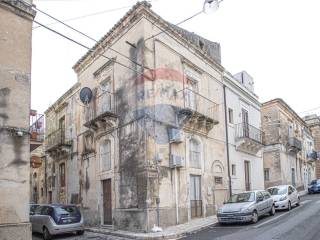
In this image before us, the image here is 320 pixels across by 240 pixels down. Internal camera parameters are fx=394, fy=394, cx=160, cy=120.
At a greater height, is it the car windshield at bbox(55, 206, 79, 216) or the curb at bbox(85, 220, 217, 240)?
the car windshield at bbox(55, 206, 79, 216)

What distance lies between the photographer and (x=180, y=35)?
63.4ft

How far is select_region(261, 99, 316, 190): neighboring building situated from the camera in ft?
112

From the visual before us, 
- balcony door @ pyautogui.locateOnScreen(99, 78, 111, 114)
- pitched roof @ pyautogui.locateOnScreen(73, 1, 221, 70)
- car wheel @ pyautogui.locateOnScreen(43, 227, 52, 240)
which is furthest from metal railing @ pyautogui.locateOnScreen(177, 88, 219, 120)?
car wheel @ pyautogui.locateOnScreen(43, 227, 52, 240)

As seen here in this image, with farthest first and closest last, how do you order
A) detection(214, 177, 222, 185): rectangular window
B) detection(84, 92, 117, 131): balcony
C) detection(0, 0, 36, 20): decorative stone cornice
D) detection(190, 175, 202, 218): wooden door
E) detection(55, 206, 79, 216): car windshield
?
detection(214, 177, 222, 185): rectangular window
detection(190, 175, 202, 218): wooden door
detection(84, 92, 117, 131): balcony
detection(55, 206, 79, 216): car windshield
detection(0, 0, 36, 20): decorative stone cornice

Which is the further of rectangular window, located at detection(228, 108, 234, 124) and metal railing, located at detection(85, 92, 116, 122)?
rectangular window, located at detection(228, 108, 234, 124)

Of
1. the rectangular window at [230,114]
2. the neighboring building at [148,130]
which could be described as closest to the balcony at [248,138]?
the rectangular window at [230,114]

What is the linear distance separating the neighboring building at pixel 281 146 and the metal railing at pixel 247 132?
25.9 feet

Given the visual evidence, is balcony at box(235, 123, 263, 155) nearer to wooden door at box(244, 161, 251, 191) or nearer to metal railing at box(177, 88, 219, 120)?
wooden door at box(244, 161, 251, 191)

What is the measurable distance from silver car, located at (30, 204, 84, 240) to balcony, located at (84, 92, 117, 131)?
14.2 ft

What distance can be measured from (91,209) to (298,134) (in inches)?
1119

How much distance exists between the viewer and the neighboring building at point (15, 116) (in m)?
10.6

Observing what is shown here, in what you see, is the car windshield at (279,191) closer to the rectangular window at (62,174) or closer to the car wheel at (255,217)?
the car wheel at (255,217)

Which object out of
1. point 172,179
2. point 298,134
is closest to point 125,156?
→ point 172,179

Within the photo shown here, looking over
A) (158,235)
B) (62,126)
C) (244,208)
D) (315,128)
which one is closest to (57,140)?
(62,126)
